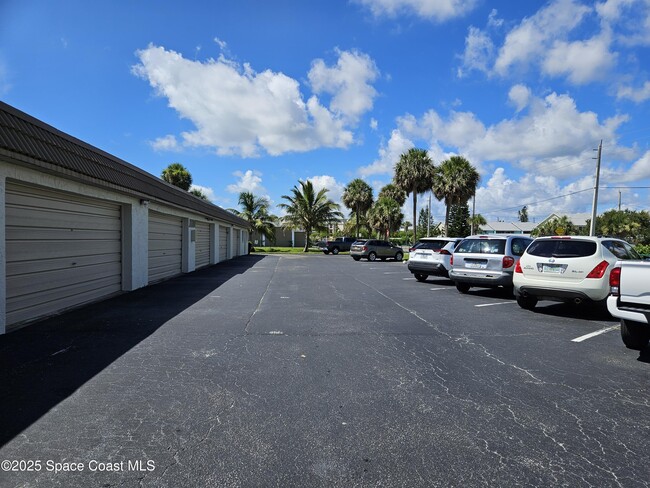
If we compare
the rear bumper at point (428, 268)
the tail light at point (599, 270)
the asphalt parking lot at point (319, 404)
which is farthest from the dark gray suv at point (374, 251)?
the asphalt parking lot at point (319, 404)

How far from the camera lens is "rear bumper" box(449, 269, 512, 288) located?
9797mm

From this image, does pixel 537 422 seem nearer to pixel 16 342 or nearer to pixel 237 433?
pixel 237 433

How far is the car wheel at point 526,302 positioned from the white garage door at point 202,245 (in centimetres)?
1384

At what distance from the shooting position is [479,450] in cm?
285


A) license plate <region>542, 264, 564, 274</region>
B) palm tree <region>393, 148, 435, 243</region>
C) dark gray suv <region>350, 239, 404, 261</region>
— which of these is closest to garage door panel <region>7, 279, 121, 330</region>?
license plate <region>542, 264, 564, 274</region>

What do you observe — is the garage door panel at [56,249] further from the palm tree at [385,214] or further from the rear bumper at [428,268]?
the palm tree at [385,214]

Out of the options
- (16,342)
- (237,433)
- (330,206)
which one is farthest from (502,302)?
(330,206)

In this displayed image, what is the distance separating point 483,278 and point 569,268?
2831 mm

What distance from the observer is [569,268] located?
7.39 metres

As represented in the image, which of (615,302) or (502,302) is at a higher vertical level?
(615,302)

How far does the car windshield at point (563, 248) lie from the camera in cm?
742

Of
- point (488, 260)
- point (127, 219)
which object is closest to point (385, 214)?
point (488, 260)

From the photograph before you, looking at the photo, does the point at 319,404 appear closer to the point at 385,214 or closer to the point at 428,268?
the point at 428,268

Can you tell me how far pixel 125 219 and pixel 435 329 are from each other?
827 cm
